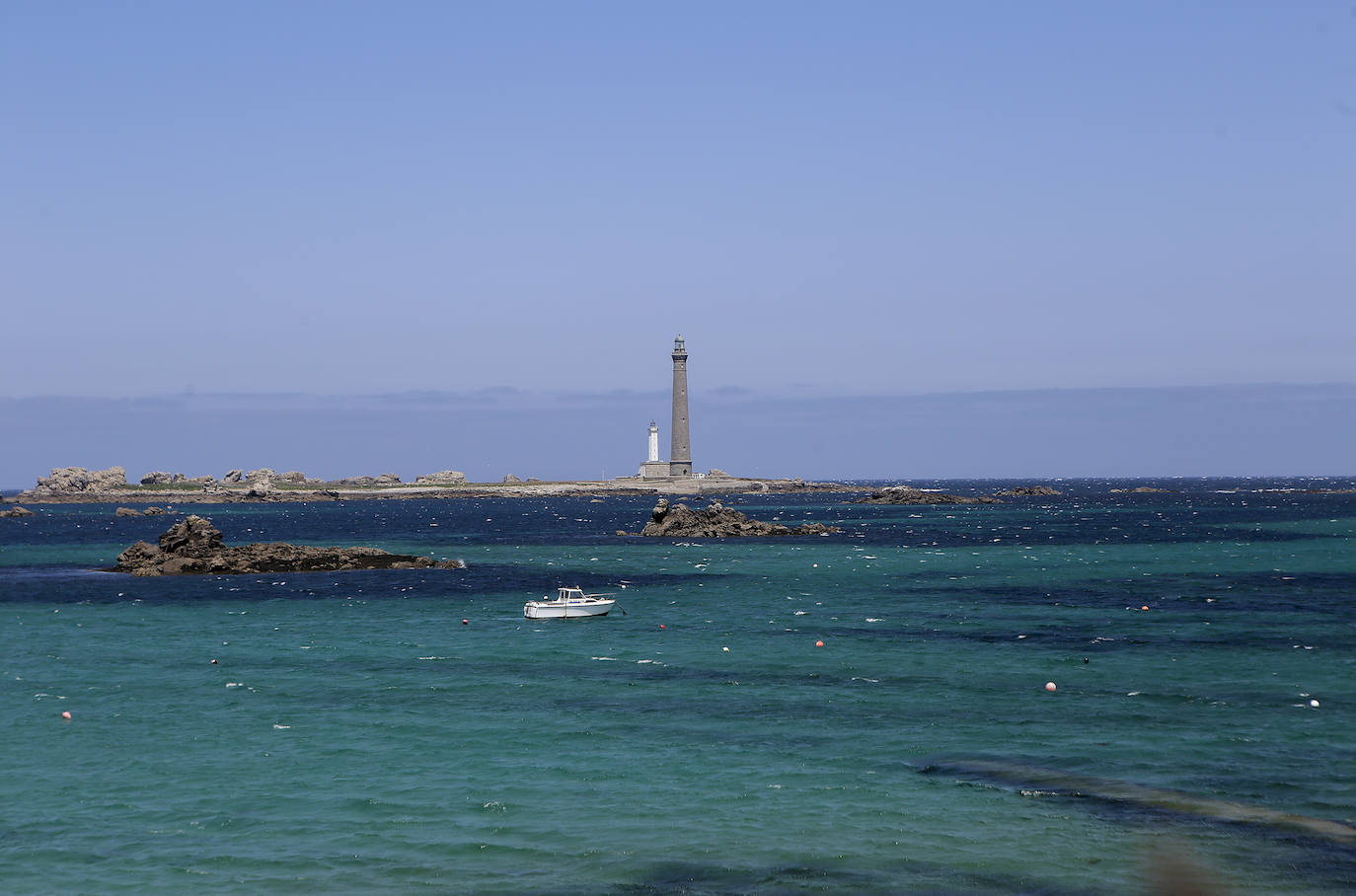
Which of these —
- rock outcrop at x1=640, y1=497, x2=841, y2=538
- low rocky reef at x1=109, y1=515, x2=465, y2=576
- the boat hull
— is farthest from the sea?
rock outcrop at x1=640, y1=497, x2=841, y2=538

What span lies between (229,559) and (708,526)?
170 feet

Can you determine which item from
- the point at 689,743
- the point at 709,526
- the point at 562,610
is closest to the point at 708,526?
the point at 709,526

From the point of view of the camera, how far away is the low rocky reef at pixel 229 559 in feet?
270

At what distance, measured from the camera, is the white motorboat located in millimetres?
55500

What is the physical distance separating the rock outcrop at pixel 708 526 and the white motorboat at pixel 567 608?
213ft

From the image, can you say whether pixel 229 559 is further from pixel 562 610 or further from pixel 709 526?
pixel 709 526

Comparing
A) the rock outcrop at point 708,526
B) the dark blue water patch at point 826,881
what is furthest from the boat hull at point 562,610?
the rock outcrop at point 708,526

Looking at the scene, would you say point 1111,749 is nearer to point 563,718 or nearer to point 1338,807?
point 1338,807

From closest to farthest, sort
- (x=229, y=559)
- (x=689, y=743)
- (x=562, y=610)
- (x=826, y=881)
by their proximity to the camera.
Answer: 1. (x=826, y=881)
2. (x=689, y=743)
3. (x=562, y=610)
4. (x=229, y=559)

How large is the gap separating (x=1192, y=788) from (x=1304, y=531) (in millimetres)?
108017

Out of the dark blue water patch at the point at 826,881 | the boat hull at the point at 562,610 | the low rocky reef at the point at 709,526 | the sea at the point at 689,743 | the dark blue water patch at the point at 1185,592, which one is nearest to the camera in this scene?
the dark blue water patch at the point at 826,881

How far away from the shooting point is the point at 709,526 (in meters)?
124

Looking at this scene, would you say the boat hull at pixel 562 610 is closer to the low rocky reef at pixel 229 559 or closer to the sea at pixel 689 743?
the sea at pixel 689 743

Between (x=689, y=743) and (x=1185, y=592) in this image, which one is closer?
(x=689, y=743)
